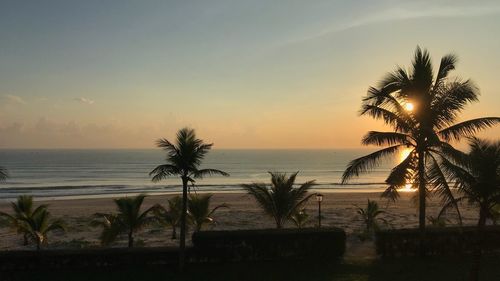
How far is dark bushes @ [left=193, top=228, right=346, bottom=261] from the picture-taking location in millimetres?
15195

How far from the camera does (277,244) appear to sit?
15.5 meters

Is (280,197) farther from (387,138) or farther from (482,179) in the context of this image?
(482,179)

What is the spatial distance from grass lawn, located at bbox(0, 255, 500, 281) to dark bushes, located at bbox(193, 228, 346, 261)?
1.40ft

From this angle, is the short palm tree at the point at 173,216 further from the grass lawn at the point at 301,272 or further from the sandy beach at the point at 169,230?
the grass lawn at the point at 301,272

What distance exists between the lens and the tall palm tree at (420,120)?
1419 cm

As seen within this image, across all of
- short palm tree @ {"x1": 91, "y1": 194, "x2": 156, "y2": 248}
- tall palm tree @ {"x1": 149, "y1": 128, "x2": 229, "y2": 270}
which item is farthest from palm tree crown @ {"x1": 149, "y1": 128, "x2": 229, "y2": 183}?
short palm tree @ {"x1": 91, "y1": 194, "x2": 156, "y2": 248}

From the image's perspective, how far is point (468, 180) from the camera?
11.2m

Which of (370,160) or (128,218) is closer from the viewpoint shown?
(370,160)

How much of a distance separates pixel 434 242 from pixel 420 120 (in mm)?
4790

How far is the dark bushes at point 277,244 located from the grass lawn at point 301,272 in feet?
1.40

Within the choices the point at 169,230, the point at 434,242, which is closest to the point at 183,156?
the point at 434,242

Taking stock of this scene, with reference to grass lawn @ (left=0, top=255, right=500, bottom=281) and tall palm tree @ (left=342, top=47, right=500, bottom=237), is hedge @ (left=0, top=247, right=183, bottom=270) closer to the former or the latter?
grass lawn @ (left=0, top=255, right=500, bottom=281)

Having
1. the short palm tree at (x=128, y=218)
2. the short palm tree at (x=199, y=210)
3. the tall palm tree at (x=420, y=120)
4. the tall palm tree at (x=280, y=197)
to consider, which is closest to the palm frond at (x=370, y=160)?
the tall palm tree at (x=420, y=120)

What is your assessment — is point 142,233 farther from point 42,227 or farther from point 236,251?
point 236,251
